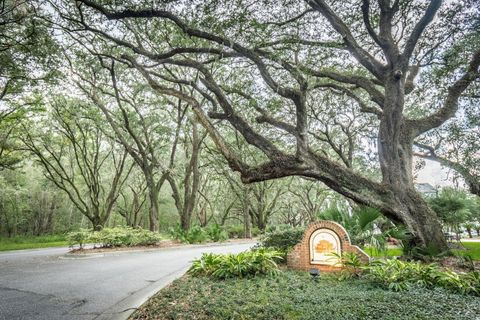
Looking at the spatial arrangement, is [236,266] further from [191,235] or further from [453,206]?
[191,235]

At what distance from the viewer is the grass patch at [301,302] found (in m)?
4.02

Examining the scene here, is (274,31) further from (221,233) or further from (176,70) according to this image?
(221,233)

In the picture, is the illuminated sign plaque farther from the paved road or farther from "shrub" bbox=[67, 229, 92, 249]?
"shrub" bbox=[67, 229, 92, 249]

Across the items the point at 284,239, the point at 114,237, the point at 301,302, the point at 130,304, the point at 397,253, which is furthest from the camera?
the point at 114,237

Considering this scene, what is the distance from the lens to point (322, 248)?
6.95 meters

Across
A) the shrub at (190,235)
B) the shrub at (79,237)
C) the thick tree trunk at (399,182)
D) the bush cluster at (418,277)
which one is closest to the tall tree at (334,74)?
the thick tree trunk at (399,182)

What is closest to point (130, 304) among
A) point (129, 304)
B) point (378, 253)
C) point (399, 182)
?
point (129, 304)

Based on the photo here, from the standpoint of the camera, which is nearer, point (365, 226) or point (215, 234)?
point (365, 226)

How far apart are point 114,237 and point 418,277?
1296cm

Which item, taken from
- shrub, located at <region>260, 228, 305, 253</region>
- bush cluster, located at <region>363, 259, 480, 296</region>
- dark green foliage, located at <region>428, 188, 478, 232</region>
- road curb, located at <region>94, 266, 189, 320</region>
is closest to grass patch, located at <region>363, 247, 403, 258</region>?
bush cluster, located at <region>363, 259, 480, 296</region>

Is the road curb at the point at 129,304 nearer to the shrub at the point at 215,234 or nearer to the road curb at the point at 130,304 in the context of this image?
the road curb at the point at 130,304

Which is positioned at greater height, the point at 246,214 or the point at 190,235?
the point at 246,214

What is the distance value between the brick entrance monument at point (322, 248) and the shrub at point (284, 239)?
1.34 meters

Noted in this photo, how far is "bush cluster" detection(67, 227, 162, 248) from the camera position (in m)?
13.1
